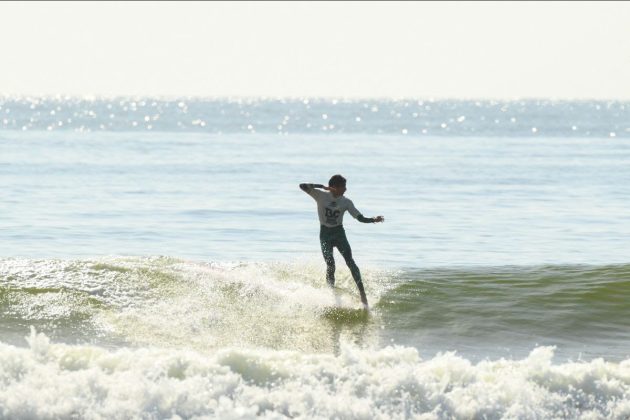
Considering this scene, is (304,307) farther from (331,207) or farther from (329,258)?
(331,207)

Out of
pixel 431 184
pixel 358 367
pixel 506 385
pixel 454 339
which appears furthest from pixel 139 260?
pixel 431 184

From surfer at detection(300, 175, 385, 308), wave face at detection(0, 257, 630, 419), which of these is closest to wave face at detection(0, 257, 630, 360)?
wave face at detection(0, 257, 630, 419)

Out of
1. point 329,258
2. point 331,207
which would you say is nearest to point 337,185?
point 331,207

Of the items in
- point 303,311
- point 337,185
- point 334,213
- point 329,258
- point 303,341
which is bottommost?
point 303,341

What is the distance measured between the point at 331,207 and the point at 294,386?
4.19 meters

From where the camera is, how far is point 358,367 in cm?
1136

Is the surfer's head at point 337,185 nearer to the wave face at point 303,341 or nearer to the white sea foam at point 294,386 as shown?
the wave face at point 303,341

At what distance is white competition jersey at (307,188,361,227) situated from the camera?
1466 centimetres

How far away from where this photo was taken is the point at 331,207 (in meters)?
14.8

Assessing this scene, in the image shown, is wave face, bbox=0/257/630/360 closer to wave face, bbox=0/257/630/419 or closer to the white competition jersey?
wave face, bbox=0/257/630/419

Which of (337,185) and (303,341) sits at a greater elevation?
(337,185)

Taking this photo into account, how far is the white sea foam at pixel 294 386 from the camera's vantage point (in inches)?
417

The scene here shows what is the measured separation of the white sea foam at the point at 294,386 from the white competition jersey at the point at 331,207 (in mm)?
3314

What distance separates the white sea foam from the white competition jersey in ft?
10.9
